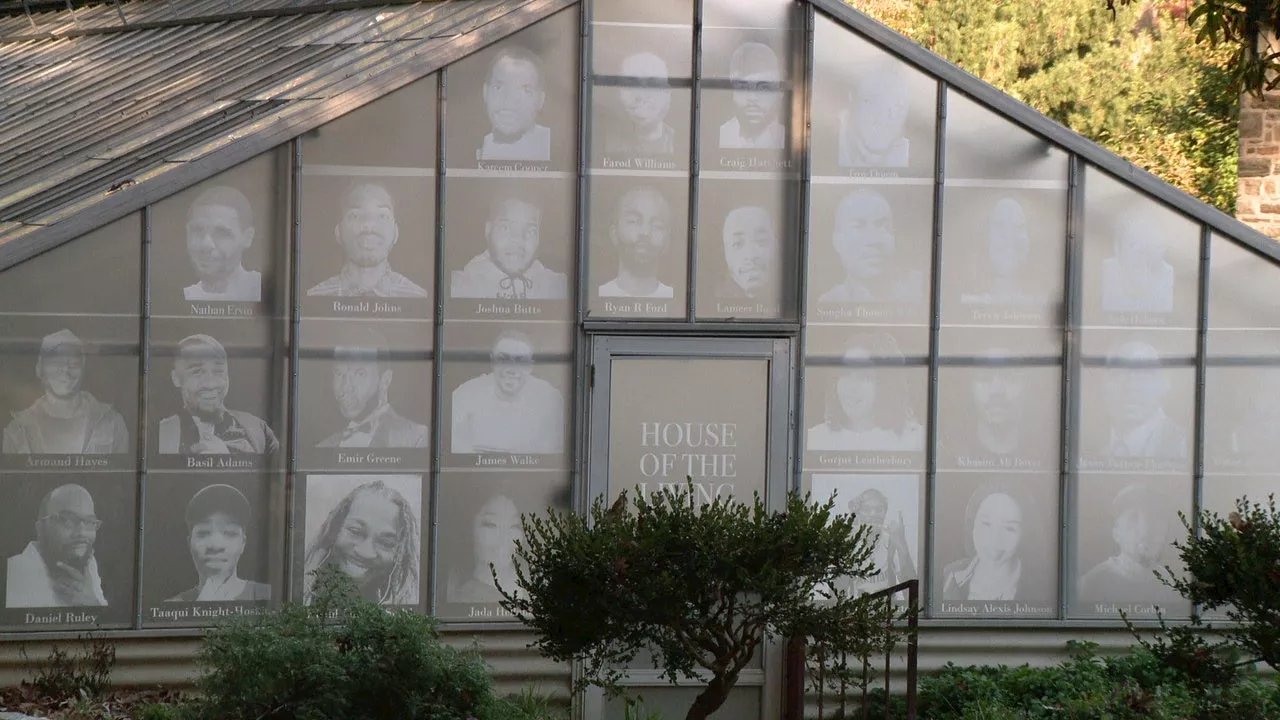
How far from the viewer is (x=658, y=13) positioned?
967 cm

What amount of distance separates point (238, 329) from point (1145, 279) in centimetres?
573

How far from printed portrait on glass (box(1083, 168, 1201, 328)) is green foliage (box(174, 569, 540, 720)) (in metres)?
5.14

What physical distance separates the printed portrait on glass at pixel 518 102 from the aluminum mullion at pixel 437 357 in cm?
6

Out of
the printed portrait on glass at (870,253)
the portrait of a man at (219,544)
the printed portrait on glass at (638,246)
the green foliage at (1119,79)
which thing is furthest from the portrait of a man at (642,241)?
Result: the green foliage at (1119,79)

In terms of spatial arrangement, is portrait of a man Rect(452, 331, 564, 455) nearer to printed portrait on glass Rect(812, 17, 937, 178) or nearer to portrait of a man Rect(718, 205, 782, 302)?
portrait of a man Rect(718, 205, 782, 302)

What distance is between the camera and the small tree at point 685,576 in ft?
21.8

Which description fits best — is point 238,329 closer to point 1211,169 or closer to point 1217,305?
point 1217,305

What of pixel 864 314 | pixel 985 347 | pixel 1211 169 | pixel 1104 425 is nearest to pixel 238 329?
pixel 864 314

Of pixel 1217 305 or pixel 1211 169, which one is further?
pixel 1211 169

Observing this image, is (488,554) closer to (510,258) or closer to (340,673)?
(510,258)

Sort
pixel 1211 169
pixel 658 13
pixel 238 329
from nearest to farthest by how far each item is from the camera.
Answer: pixel 238 329
pixel 658 13
pixel 1211 169

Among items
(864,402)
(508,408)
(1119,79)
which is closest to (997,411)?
(864,402)

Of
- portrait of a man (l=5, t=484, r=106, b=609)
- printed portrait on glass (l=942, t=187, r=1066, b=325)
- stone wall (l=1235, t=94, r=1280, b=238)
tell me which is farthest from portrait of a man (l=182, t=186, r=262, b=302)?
stone wall (l=1235, t=94, r=1280, b=238)

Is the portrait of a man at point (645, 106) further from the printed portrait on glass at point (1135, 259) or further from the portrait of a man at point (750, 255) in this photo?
the printed portrait on glass at point (1135, 259)
